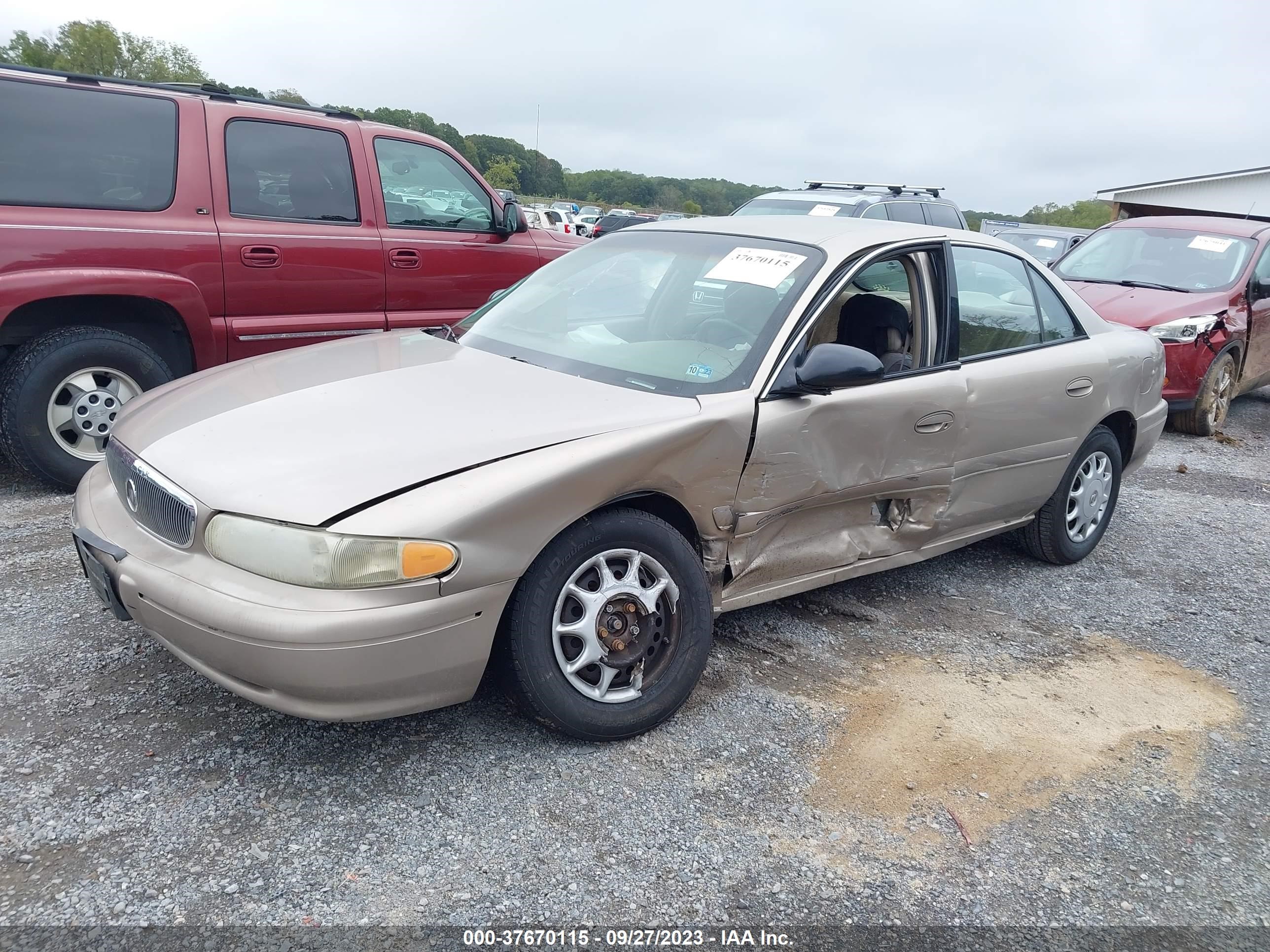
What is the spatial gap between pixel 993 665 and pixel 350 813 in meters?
2.40

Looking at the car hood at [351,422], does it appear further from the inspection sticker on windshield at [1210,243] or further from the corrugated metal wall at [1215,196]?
the corrugated metal wall at [1215,196]

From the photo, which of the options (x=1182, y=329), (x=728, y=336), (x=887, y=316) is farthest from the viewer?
(x=1182, y=329)

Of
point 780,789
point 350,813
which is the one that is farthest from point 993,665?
point 350,813

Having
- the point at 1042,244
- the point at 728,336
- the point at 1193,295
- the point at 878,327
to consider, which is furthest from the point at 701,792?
the point at 1042,244

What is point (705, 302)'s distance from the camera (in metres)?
3.55

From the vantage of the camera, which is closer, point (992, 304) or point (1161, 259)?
point (992, 304)

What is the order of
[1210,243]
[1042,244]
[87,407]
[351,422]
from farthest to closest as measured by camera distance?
[1042,244]
[1210,243]
[87,407]
[351,422]

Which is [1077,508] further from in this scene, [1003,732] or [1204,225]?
[1204,225]

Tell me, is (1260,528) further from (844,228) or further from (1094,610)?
(844,228)

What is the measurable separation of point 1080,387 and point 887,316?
116cm

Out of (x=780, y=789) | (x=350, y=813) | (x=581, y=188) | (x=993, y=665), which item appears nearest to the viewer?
(x=350, y=813)

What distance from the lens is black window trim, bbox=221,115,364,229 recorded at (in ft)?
17.4

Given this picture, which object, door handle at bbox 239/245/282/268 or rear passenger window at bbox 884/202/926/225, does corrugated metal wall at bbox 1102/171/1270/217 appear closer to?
rear passenger window at bbox 884/202/926/225

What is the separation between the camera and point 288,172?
18.3ft
